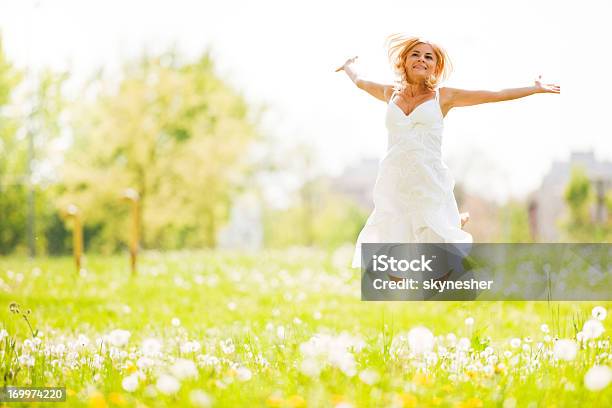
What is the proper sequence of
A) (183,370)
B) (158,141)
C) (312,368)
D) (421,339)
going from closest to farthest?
(183,370)
(312,368)
(421,339)
(158,141)

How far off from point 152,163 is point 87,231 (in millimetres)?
5590

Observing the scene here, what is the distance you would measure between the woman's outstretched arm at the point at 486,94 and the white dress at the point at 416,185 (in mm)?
93

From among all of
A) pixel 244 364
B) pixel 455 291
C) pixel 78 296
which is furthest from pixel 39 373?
pixel 78 296

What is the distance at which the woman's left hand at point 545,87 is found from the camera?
4.50 metres

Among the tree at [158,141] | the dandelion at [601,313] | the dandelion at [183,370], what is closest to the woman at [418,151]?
the dandelion at [601,313]

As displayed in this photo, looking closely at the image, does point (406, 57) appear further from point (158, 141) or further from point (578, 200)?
point (578, 200)

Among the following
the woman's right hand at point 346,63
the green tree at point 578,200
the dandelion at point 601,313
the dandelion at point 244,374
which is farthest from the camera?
the green tree at point 578,200

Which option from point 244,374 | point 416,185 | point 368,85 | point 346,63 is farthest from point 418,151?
point 244,374

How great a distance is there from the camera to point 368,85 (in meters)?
4.87

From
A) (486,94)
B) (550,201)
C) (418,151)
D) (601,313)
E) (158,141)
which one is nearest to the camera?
(601,313)

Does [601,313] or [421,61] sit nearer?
[601,313]

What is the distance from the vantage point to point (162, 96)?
25.9 meters

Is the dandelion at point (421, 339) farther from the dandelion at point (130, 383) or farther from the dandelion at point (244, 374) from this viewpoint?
the dandelion at point (130, 383)

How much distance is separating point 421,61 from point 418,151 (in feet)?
1.87
